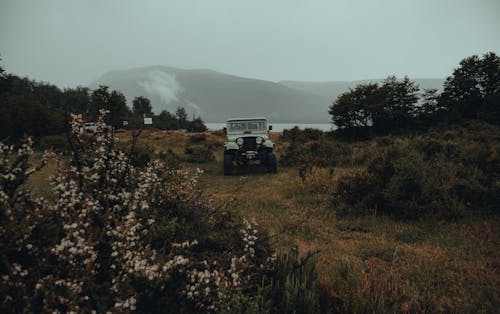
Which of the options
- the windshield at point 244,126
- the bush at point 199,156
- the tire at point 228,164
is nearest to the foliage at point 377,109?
the bush at point 199,156

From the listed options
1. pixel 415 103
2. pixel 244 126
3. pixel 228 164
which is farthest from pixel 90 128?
pixel 415 103

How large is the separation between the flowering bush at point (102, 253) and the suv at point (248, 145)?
7.82m

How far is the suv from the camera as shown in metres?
11.2

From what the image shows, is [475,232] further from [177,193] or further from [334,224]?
[177,193]

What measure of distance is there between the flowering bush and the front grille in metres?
8.40

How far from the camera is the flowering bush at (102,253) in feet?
5.82

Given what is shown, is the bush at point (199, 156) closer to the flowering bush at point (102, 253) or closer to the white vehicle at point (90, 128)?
the flowering bush at point (102, 253)

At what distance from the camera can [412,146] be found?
10.5 m

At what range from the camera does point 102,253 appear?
7.19ft

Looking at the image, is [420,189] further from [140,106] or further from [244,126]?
[140,106]

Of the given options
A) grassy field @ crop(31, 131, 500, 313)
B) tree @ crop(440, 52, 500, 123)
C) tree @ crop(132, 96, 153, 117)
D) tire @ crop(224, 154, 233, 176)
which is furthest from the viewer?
tree @ crop(132, 96, 153, 117)

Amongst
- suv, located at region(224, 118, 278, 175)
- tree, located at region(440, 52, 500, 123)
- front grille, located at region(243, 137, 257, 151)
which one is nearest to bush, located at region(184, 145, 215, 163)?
suv, located at region(224, 118, 278, 175)

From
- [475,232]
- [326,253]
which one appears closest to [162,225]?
[326,253]

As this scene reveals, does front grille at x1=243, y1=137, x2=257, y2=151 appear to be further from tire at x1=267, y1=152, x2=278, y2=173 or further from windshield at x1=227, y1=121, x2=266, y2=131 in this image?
tire at x1=267, y1=152, x2=278, y2=173
